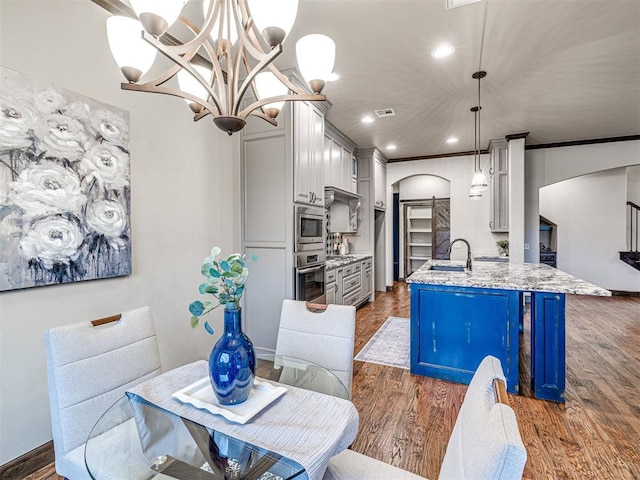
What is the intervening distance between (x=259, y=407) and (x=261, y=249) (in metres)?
2.33

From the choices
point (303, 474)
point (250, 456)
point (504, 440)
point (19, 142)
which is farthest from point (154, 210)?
point (504, 440)

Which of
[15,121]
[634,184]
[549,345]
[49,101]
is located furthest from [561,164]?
[15,121]

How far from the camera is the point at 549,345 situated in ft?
7.97

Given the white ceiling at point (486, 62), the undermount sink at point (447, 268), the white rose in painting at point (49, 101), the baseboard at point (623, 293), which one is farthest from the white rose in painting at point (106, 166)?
the baseboard at point (623, 293)

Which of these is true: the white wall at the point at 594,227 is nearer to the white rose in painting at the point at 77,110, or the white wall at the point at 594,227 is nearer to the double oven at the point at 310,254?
the double oven at the point at 310,254

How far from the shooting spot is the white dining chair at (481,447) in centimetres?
60

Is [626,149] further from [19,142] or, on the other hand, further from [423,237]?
[19,142]

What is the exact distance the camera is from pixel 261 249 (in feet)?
10.9

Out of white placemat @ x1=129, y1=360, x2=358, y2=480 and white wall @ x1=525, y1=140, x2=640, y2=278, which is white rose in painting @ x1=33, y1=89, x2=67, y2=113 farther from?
white wall @ x1=525, y1=140, x2=640, y2=278

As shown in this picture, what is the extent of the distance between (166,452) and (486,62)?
3646mm

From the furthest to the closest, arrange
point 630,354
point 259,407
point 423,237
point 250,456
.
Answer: point 423,237, point 630,354, point 259,407, point 250,456

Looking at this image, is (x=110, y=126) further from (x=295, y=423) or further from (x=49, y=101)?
(x=295, y=423)

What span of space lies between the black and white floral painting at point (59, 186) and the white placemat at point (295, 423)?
106 centimetres

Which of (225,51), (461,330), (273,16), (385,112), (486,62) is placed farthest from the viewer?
(385,112)
